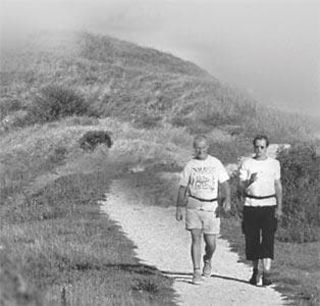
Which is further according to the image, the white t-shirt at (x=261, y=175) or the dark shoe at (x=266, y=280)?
the dark shoe at (x=266, y=280)

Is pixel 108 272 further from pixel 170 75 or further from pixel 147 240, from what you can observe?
pixel 170 75

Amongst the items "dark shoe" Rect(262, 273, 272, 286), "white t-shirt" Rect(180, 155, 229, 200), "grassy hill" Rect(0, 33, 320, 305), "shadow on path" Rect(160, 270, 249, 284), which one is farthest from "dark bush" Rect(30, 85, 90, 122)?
"white t-shirt" Rect(180, 155, 229, 200)

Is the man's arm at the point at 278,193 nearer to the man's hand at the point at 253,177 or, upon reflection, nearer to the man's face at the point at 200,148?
the man's hand at the point at 253,177

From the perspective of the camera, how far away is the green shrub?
52.1 feet

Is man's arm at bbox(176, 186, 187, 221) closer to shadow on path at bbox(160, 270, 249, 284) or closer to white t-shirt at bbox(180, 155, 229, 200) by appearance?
white t-shirt at bbox(180, 155, 229, 200)

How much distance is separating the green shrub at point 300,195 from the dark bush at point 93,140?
14.0 m

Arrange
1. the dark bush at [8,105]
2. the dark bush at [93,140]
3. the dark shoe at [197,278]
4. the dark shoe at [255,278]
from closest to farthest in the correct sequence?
the dark shoe at [197,278] → the dark shoe at [255,278] → the dark bush at [93,140] → the dark bush at [8,105]

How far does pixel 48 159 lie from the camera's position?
33.6m

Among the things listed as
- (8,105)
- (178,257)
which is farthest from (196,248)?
(8,105)

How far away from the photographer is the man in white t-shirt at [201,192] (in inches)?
359

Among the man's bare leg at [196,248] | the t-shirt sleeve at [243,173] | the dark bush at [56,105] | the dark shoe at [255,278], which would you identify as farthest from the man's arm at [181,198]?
the dark bush at [56,105]

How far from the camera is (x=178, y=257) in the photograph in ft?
41.8

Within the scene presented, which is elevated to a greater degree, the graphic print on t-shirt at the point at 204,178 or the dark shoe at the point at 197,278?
the graphic print on t-shirt at the point at 204,178

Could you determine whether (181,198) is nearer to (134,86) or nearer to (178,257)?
(178,257)
